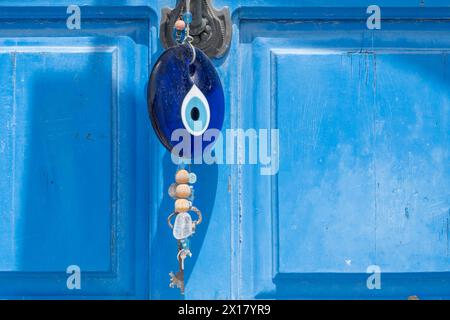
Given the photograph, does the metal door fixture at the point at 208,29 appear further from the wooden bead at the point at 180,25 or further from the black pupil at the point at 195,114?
the black pupil at the point at 195,114

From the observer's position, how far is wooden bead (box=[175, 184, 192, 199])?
1.26 metres

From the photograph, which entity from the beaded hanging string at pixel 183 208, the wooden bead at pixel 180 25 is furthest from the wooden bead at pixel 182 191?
the wooden bead at pixel 180 25

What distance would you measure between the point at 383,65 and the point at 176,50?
450 millimetres

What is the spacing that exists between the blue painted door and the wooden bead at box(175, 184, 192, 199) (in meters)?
0.14

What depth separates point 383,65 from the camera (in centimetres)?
142

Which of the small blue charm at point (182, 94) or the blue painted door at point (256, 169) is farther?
the blue painted door at point (256, 169)

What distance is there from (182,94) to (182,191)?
0.18m

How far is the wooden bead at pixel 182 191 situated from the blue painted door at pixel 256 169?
0.14m

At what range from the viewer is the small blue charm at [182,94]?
4.02 ft

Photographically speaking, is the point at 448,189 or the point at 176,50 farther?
the point at 448,189

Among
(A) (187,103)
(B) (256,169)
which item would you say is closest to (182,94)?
(A) (187,103)
